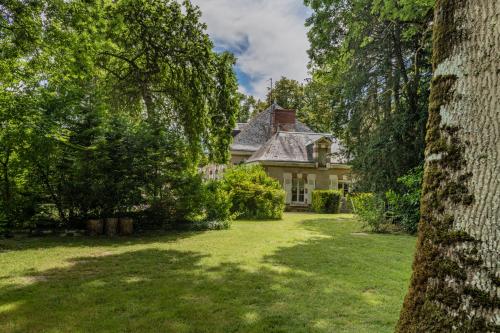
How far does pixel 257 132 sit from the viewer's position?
30609 mm

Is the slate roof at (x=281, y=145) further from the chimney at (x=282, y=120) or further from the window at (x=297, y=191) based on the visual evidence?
the window at (x=297, y=191)

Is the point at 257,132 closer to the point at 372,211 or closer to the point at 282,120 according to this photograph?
the point at 282,120

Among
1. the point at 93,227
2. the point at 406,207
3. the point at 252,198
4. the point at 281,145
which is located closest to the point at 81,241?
the point at 93,227

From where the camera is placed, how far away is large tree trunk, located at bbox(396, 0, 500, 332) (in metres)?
1.66

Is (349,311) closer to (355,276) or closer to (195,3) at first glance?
(355,276)

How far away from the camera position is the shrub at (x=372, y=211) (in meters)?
12.9

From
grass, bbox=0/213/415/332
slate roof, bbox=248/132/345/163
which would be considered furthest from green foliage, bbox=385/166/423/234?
slate roof, bbox=248/132/345/163

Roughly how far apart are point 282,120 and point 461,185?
28.3 m

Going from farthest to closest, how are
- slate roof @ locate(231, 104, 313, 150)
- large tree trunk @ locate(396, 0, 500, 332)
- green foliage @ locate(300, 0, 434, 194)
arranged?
slate roof @ locate(231, 104, 313, 150), green foliage @ locate(300, 0, 434, 194), large tree trunk @ locate(396, 0, 500, 332)

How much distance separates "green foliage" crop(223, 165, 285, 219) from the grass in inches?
295

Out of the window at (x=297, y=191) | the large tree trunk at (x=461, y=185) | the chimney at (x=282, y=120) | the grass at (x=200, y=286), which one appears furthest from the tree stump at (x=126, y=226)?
the chimney at (x=282, y=120)

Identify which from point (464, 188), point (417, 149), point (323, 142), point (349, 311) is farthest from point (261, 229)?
point (323, 142)

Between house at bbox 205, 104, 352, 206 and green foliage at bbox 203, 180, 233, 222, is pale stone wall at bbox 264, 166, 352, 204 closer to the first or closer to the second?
house at bbox 205, 104, 352, 206

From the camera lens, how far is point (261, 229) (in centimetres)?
1271
